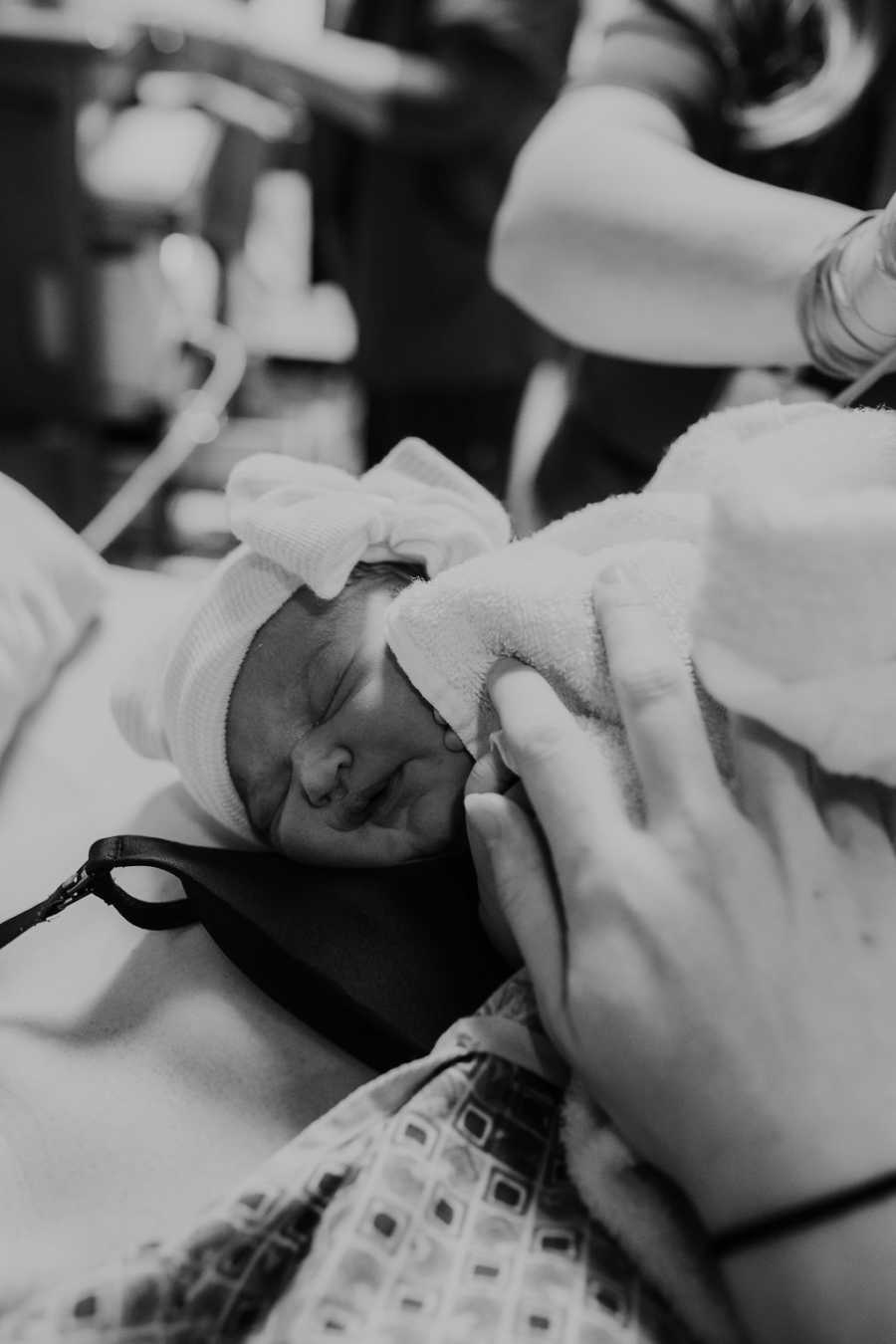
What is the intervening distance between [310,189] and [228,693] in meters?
1.52

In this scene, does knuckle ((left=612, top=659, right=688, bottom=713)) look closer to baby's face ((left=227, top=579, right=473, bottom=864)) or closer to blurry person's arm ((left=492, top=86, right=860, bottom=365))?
baby's face ((left=227, top=579, right=473, bottom=864))

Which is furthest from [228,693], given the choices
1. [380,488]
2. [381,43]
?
[381,43]

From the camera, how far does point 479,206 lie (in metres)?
1.89

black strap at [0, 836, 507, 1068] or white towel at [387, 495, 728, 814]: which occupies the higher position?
white towel at [387, 495, 728, 814]

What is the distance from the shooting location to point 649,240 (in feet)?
3.10

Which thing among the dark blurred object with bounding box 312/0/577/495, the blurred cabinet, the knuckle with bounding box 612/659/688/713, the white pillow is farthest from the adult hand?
the blurred cabinet

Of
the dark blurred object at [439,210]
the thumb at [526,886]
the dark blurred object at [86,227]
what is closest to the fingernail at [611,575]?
the thumb at [526,886]

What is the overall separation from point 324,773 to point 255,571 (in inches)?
6.4

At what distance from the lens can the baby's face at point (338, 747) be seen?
77 centimetres

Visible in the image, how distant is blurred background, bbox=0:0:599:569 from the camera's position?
1.74 metres

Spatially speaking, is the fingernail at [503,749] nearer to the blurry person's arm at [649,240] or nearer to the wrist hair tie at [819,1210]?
the wrist hair tie at [819,1210]

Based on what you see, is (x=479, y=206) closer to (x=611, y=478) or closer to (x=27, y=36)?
(x=27, y=36)

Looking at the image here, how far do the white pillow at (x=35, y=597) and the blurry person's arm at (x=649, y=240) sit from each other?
465mm

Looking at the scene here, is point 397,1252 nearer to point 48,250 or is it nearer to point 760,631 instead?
point 760,631
